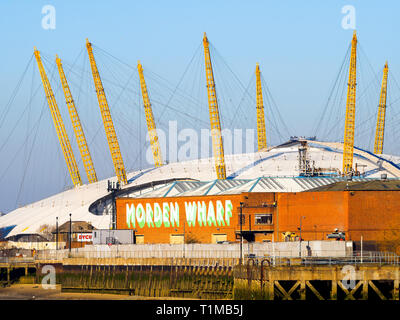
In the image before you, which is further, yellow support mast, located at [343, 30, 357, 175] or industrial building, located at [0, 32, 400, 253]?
yellow support mast, located at [343, 30, 357, 175]

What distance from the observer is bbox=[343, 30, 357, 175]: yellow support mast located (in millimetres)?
169000

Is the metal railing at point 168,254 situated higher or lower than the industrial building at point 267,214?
lower

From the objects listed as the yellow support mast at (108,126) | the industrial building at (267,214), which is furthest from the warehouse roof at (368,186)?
the yellow support mast at (108,126)

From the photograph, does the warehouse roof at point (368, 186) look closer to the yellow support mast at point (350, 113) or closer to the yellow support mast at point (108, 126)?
the yellow support mast at point (350, 113)

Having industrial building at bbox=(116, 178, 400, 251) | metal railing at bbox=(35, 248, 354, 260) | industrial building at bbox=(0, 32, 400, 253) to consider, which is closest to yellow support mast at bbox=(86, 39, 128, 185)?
industrial building at bbox=(0, 32, 400, 253)

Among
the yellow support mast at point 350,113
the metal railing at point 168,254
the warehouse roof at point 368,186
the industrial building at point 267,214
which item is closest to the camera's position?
the metal railing at point 168,254

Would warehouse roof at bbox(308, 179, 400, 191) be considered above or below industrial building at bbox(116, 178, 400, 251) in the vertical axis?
above

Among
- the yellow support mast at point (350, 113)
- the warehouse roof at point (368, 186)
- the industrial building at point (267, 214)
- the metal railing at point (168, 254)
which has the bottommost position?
the metal railing at point (168, 254)

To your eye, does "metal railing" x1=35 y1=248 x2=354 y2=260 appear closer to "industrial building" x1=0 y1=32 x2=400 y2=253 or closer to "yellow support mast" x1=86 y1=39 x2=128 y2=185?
"industrial building" x1=0 y1=32 x2=400 y2=253

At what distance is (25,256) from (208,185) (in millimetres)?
30706

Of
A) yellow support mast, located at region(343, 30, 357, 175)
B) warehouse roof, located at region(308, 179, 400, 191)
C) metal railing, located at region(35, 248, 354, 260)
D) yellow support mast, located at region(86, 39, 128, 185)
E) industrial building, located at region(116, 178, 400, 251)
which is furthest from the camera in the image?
yellow support mast, located at region(86, 39, 128, 185)

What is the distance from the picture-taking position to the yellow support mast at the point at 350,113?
16900 cm
